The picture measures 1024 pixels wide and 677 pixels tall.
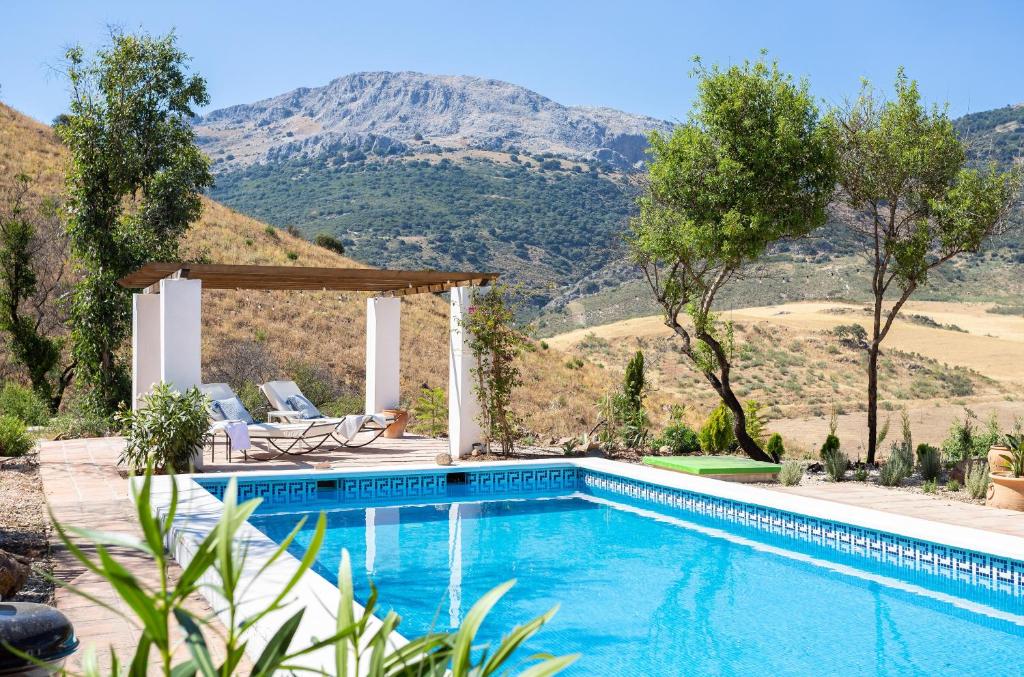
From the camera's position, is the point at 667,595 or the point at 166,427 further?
the point at 166,427

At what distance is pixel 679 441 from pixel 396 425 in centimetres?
366

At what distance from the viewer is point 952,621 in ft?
17.7

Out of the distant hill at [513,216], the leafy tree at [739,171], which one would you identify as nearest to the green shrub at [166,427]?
the leafy tree at [739,171]

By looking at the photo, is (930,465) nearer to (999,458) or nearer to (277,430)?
(999,458)

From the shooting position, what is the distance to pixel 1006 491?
759cm

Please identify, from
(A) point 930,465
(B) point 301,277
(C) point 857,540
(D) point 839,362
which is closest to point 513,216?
(D) point 839,362

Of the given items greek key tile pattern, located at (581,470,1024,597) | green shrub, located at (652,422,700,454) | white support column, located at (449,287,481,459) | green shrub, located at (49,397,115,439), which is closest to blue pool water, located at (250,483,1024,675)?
greek key tile pattern, located at (581,470,1024,597)

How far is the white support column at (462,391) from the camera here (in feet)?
33.0

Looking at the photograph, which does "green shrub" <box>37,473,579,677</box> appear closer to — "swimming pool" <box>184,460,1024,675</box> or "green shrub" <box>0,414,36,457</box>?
"swimming pool" <box>184,460,1024,675</box>

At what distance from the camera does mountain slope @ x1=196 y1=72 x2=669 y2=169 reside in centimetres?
10688

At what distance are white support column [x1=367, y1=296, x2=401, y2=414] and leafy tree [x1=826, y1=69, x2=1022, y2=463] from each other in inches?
237

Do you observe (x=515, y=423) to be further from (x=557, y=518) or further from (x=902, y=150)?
(x=902, y=150)

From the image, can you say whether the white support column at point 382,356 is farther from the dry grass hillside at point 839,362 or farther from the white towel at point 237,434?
the dry grass hillside at point 839,362

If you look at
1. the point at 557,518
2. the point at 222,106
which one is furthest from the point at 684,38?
the point at 222,106
